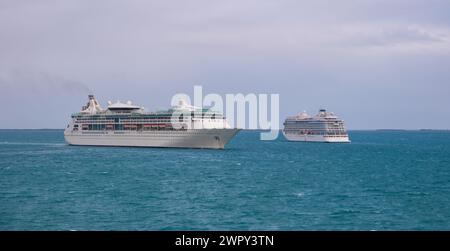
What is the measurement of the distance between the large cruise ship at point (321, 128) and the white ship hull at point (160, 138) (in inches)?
1740

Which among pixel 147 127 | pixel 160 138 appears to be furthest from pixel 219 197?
pixel 147 127

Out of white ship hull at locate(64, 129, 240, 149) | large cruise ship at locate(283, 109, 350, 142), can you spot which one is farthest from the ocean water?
large cruise ship at locate(283, 109, 350, 142)

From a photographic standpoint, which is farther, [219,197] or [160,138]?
[160,138]

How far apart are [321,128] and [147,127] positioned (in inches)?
1875

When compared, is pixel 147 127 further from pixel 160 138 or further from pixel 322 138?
pixel 322 138

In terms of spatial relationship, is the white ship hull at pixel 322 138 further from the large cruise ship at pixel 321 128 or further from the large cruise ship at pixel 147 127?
the large cruise ship at pixel 147 127

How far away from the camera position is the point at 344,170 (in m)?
48.0

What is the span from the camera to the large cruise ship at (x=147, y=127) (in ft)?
237

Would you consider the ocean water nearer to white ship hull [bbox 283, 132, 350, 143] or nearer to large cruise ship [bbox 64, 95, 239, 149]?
large cruise ship [bbox 64, 95, 239, 149]

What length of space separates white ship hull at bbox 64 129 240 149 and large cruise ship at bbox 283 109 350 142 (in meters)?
44.2

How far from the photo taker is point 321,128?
114000mm

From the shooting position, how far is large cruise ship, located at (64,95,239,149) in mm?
72375
